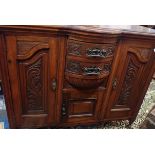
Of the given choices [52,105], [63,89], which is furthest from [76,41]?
[52,105]

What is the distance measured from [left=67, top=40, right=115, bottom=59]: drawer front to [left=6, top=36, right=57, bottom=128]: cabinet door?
0.07 meters

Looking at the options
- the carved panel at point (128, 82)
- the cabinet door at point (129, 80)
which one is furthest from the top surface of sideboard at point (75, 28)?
the carved panel at point (128, 82)

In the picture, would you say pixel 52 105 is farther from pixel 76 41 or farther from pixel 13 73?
pixel 76 41

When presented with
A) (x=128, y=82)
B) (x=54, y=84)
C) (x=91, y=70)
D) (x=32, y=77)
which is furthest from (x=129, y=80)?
(x=32, y=77)

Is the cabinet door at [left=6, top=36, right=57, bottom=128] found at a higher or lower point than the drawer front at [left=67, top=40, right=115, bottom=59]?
lower

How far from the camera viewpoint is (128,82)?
1071 millimetres

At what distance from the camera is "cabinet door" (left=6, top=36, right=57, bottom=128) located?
2.61 ft

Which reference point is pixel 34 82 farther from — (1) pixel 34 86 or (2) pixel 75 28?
(2) pixel 75 28

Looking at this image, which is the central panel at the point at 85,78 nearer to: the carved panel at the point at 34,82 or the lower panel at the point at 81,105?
the lower panel at the point at 81,105

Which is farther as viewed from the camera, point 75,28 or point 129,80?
point 129,80

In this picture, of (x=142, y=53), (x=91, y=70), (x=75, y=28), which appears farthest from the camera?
(x=142, y=53)

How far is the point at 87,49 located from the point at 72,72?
139 millimetres

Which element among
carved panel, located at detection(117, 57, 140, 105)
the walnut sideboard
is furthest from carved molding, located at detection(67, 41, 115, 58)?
carved panel, located at detection(117, 57, 140, 105)

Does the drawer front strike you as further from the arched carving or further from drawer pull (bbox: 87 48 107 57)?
the arched carving
